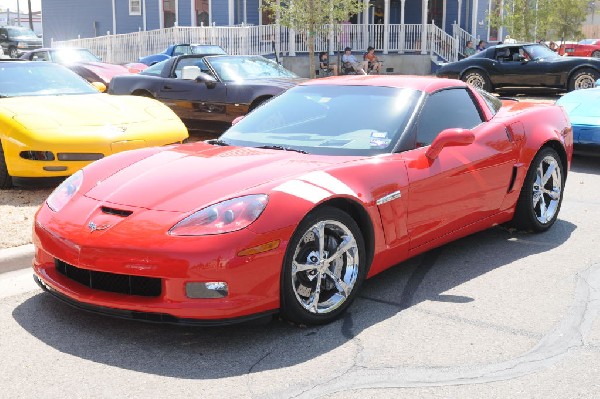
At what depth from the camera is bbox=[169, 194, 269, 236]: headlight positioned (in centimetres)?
364

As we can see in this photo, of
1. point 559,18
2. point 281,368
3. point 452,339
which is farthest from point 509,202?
point 559,18

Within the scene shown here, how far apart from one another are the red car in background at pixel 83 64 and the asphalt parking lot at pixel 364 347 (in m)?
11.7

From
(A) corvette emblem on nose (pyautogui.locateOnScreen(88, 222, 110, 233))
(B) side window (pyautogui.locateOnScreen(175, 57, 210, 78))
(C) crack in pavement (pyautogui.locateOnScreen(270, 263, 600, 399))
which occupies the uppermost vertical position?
(B) side window (pyautogui.locateOnScreen(175, 57, 210, 78))

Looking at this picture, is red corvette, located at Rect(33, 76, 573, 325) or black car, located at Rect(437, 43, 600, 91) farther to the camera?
black car, located at Rect(437, 43, 600, 91)

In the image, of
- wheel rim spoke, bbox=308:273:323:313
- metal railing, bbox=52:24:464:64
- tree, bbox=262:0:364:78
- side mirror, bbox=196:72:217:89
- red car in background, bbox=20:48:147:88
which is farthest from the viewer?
metal railing, bbox=52:24:464:64

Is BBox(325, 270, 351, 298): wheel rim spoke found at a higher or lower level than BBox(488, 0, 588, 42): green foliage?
lower

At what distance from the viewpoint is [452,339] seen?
389cm

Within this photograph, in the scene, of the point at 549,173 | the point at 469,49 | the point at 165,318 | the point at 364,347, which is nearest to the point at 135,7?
the point at 469,49

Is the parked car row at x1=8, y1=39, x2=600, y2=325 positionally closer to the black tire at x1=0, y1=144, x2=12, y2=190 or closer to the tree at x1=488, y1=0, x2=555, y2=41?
the black tire at x1=0, y1=144, x2=12, y2=190

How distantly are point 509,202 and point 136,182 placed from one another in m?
2.85

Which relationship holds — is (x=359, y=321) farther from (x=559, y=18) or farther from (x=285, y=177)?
(x=559, y=18)

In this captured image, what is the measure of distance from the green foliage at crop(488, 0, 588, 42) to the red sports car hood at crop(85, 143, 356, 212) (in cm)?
2517

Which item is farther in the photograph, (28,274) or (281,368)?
(28,274)

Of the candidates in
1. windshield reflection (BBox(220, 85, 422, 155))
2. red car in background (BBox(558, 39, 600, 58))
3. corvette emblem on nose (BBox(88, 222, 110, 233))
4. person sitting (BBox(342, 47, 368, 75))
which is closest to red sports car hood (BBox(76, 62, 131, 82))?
person sitting (BBox(342, 47, 368, 75))
